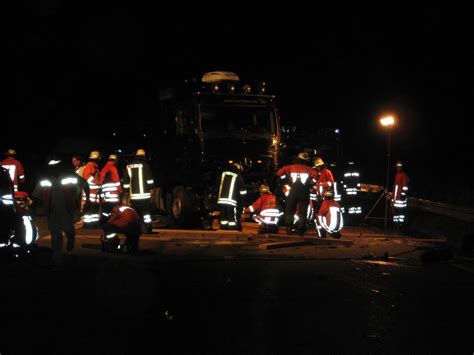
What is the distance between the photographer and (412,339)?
6.60 m

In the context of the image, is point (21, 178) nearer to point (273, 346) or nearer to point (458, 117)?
point (273, 346)

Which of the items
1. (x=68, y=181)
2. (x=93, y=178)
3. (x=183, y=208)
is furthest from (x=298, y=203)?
(x=68, y=181)

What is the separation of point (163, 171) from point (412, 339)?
1095 cm

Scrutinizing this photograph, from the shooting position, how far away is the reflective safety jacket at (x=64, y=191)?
10.6 m

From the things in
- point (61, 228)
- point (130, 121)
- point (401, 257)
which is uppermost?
point (130, 121)

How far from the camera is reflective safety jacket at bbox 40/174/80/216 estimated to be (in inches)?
416

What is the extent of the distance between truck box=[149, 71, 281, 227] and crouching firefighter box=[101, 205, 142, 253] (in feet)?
11.8

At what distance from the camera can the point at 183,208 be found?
611 inches

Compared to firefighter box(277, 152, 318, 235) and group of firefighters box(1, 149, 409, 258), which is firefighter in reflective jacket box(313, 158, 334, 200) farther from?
firefighter box(277, 152, 318, 235)

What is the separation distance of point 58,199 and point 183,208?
521 centimetres

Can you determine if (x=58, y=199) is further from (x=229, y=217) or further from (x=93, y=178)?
Answer: (x=229, y=217)

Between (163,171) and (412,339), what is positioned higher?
(163,171)

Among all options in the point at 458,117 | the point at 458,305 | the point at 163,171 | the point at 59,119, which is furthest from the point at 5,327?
the point at 458,117

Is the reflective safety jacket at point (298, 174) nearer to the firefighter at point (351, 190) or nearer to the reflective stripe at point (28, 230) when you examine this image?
the reflective stripe at point (28, 230)
